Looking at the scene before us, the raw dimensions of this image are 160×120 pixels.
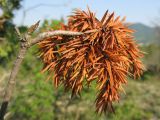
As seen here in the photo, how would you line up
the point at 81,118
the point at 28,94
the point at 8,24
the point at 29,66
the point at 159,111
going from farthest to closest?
the point at 159,111 < the point at 29,66 < the point at 81,118 < the point at 28,94 < the point at 8,24

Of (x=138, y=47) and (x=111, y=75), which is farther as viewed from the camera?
(x=138, y=47)

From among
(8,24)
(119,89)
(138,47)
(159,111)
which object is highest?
(138,47)

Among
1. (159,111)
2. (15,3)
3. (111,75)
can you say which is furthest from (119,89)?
(159,111)

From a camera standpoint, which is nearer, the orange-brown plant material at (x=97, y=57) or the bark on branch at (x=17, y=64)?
the bark on branch at (x=17, y=64)

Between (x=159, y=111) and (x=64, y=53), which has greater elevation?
(x=64, y=53)

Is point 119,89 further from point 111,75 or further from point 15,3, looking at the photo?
point 15,3

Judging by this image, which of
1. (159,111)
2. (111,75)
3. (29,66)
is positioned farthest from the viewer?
(159,111)

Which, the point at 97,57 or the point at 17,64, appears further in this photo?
the point at 97,57

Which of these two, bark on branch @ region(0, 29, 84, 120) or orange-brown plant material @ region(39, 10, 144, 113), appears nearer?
bark on branch @ region(0, 29, 84, 120)
